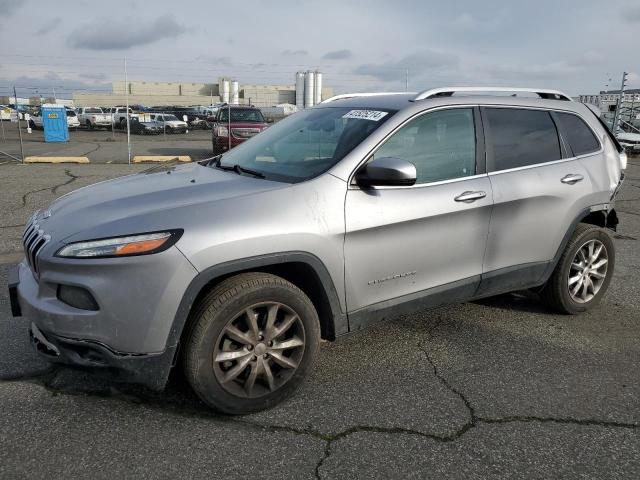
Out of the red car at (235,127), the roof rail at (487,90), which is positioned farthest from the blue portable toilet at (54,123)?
the roof rail at (487,90)

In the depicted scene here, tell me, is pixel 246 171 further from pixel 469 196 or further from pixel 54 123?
pixel 54 123

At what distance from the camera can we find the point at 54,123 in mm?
23531

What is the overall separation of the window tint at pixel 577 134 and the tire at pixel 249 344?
2.61 metres

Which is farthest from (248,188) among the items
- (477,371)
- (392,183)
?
(477,371)

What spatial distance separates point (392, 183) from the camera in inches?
116

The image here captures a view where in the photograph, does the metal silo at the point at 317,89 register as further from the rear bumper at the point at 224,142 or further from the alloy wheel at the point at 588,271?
the alloy wheel at the point at 588,271

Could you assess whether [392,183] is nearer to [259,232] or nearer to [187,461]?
[259,232]

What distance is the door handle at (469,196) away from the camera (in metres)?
3.35

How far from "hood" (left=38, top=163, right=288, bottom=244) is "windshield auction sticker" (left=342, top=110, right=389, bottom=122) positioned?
819 millimetres

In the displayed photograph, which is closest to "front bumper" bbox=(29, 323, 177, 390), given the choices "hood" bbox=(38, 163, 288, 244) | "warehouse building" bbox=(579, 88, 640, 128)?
"hood" bbox=(38, 163, 288, 244)

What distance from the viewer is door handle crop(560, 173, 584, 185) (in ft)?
12.9

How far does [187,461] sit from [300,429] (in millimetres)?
588

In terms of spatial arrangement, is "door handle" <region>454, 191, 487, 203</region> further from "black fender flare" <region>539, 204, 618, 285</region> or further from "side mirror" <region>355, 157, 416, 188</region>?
"black fender flare" <region>539, 204, 618, 285</region>

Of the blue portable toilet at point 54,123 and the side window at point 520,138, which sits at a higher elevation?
the side window at point 520,138
